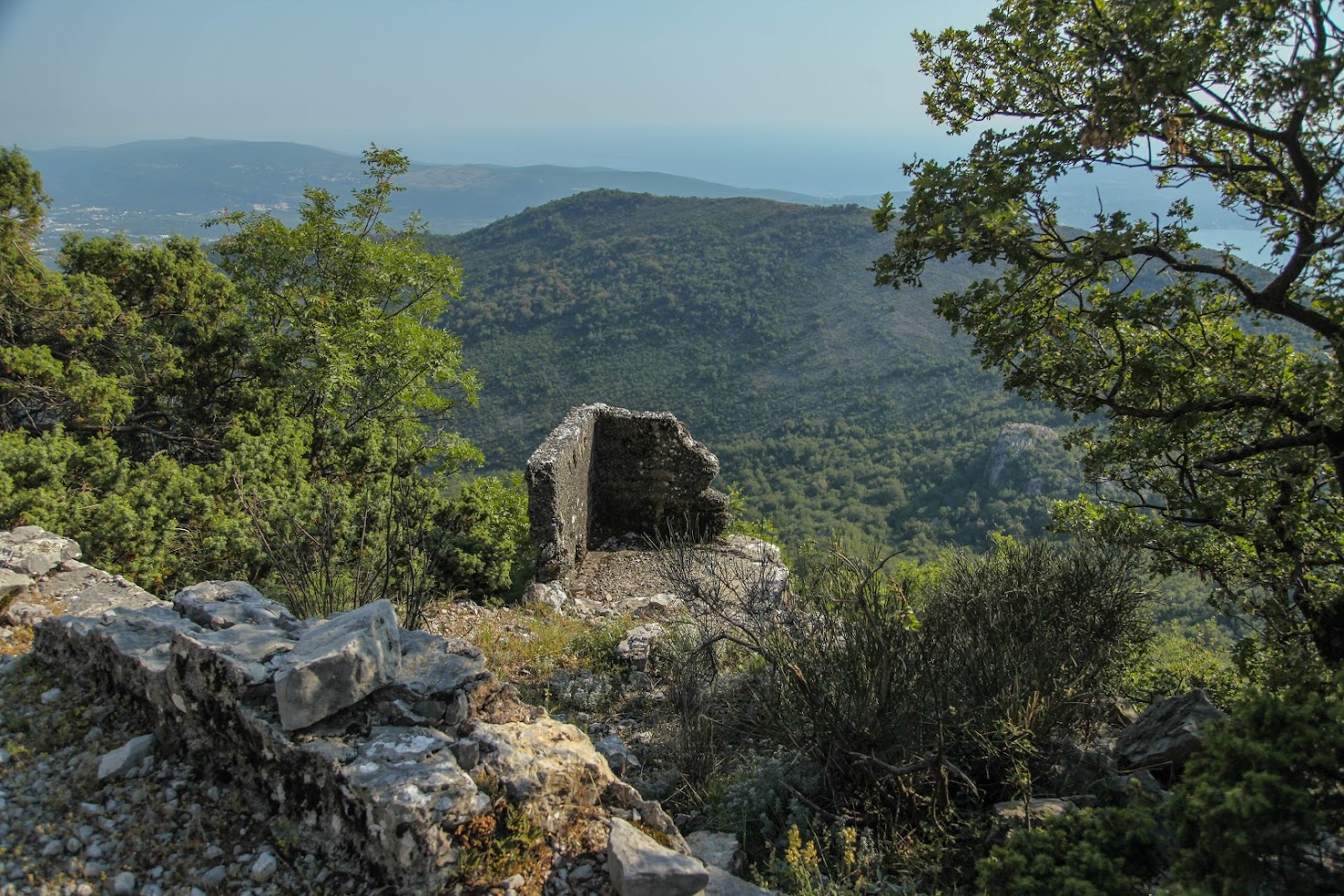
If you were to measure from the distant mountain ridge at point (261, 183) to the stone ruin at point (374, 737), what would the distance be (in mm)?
62428

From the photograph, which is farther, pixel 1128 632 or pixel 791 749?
pixel 1128 632

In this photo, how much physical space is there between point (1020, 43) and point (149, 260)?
34.7ft

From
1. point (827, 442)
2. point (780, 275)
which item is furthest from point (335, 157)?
point (827, 442)

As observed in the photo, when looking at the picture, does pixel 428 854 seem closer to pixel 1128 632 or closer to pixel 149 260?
pixel 1128 632

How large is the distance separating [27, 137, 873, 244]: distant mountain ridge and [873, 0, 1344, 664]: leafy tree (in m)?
63.3

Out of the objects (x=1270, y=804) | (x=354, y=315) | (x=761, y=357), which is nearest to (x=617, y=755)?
(x=1270, y=804)

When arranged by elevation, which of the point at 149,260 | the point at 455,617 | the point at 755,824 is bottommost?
the point at 455,617

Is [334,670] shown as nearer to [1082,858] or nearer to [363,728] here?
[363,728]

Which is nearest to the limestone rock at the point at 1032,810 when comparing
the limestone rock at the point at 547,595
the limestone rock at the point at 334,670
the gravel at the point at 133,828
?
the gravel at the point at 133,828

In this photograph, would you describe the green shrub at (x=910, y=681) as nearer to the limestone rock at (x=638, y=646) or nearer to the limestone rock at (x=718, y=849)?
the limestone rock at (x=718, y=849)

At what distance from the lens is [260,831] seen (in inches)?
119

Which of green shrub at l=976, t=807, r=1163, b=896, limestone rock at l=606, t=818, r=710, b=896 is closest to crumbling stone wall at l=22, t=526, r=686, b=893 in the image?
limestone rock at l=606, t=818, r=710, b=896

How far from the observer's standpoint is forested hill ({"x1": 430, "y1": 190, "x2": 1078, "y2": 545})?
33.4 meters

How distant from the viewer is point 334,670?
10.4ft
